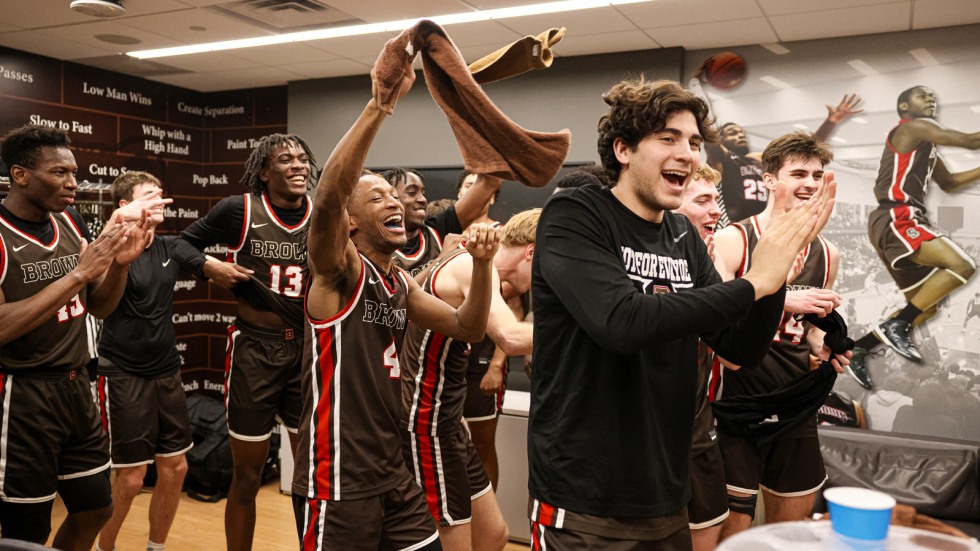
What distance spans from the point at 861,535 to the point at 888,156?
4928mm

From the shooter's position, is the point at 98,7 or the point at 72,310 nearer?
the point at 72,310

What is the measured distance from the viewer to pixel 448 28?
5.25 m

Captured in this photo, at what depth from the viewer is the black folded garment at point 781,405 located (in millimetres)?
2824

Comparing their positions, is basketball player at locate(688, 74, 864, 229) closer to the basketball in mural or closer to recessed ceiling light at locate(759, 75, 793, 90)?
the basketball in mural

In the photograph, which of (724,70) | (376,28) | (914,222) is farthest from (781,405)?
(376,28)

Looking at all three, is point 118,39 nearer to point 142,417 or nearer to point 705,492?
point 142,417

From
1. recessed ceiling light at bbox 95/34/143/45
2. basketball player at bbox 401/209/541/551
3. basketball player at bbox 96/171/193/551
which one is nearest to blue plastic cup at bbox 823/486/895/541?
basketball player at bbox 401/209/541/551

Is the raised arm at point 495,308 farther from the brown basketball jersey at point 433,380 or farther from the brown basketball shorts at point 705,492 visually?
the brown basketball shorts at point 705,492

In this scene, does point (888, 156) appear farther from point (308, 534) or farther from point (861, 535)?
point (861, 535)

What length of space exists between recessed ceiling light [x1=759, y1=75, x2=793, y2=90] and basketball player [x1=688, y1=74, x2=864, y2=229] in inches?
13.9

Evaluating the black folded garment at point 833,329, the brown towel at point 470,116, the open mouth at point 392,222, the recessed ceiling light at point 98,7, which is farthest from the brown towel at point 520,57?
the recessed ceiling light at point 98,7

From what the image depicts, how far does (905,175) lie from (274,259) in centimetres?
402

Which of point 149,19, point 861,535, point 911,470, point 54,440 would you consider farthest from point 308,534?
point 149,19

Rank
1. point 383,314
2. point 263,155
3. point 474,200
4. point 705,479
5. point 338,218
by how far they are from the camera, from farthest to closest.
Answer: point 474,200
point 263,155
point 705,479
point 383,314
point 338,218
